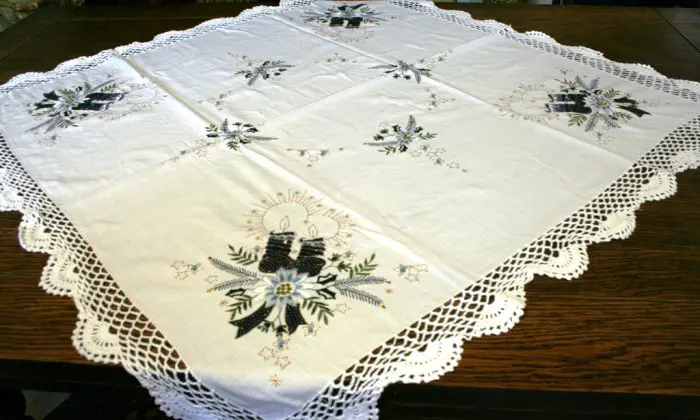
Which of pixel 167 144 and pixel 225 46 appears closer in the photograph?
pixel 167 144

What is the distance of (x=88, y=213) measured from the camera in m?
0.81

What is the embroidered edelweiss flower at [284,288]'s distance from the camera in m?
0.67

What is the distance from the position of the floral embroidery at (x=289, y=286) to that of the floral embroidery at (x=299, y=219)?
0.02m

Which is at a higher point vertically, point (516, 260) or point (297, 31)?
point (297, 31)

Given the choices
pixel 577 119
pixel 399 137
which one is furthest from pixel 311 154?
pixel 577 119

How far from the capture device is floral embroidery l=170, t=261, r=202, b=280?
70 centimetres

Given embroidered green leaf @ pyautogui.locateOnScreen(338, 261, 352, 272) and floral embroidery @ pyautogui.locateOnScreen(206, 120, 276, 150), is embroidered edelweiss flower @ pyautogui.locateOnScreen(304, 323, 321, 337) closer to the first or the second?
embroidered green leaf @ pyautogui.locateOnScreen(338, 261, 352, 272)

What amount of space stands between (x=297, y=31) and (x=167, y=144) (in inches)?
20.9

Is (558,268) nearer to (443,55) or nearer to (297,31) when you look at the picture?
(443,55)

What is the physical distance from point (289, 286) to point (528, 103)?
0.62m

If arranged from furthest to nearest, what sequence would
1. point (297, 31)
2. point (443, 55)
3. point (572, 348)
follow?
point (297, 31)
point (443, 55)
point (572, 348)

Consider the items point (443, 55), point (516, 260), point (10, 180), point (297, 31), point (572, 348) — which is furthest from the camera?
point (297, 31)

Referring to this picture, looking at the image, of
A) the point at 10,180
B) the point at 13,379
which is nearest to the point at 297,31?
the point at 10,180

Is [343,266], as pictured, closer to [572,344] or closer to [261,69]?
[572,344]
